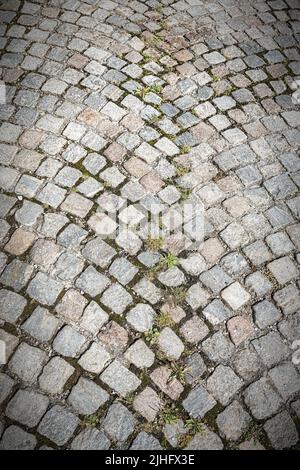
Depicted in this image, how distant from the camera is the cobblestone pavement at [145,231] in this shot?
100 inches

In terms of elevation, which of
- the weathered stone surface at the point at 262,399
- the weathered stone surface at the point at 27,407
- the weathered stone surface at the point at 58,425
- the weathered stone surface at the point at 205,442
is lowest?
the weathered stone surface at the point at 27,407

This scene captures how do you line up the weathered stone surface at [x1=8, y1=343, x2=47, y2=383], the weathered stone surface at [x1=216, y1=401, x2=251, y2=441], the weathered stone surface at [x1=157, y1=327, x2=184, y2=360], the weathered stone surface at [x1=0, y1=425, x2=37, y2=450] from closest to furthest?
1. the weathered stone surface at [x1=0, y1=425, x2=37, y2=450]
2. the weathered stone surface at [x1=216, y1=401, x2=251, y2=441]
3. the weathered stone surface at [x1=8, y1=343, x2=47, y2=383]
4. the weathered stone surface at [x1=157, y1=327, x2=184, y2=360]

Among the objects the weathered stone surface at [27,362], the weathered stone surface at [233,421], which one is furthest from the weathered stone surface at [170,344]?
the weathered stone surface at [27,362]

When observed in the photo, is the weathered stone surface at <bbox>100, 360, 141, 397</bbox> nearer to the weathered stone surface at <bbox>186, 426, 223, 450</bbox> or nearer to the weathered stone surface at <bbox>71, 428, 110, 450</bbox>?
the weathered stone surface at <bbox>71, 428, 110, 450</bbox>

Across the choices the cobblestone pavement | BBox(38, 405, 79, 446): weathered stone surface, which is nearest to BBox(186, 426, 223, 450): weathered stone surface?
the cobblestone pavement

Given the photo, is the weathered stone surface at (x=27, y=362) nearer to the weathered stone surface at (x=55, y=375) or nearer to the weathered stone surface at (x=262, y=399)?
the weathered stone surface at (x=55, y=375)

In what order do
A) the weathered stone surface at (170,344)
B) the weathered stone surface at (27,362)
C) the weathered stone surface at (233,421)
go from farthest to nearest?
the weathered stone surface at (170,344) → the weathered stone surface at (27,362) → the weathered stone surface at (233,421)

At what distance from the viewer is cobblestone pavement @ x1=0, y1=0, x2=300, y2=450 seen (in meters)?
2.55

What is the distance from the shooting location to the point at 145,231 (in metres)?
3.24

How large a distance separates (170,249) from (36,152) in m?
1.76

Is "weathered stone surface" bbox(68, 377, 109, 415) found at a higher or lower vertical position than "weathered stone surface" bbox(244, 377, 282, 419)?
lower

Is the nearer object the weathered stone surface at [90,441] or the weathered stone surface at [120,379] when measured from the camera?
the weathered stone surface at [90,441]

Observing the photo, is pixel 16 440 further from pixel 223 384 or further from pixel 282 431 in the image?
pixel 282 431

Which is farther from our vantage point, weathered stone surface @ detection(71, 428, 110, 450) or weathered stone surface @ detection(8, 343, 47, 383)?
weathered stone surface @ detection(8, 343, 47, 383)
